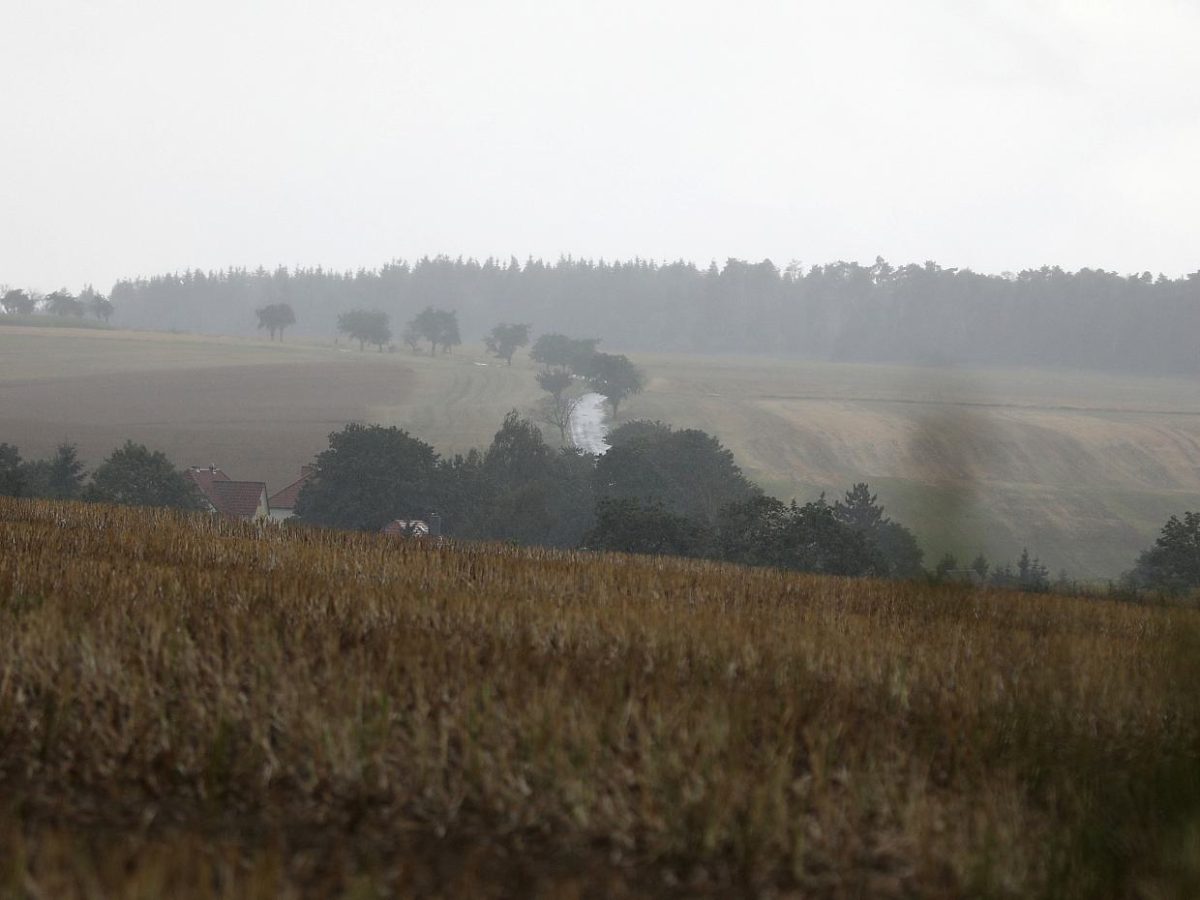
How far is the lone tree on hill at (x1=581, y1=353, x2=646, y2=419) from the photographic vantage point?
330 ft

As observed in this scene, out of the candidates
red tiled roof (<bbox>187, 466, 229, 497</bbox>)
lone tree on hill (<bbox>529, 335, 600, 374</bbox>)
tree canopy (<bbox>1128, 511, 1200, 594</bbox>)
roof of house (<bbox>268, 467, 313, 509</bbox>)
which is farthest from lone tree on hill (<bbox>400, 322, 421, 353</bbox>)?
tree canopy (<bbox>1128, 511, 1200, 594</bbox>)

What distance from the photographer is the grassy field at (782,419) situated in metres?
70.4

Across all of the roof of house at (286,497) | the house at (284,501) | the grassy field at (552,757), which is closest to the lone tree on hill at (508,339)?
the roof of house at (286,497)

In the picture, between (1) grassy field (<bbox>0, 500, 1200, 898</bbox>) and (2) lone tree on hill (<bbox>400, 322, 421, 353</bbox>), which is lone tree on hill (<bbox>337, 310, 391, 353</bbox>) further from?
(1) grassy field (<bbox>0, 500, 1200, 898</bbox>)

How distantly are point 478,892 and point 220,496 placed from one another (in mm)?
62229

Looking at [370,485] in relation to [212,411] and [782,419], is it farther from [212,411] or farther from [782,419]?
[782,419]

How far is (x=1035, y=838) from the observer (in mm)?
5000

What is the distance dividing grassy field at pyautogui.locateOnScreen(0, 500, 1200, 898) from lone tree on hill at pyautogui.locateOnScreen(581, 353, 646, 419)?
91.4 m

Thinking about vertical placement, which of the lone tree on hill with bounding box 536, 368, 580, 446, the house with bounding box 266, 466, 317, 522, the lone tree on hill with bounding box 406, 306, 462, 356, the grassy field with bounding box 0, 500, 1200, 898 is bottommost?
the house with bounding box 266, 466, 317, 522

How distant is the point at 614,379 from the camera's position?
10081 centimetres

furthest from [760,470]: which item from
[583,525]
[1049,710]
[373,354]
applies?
[1049,710]

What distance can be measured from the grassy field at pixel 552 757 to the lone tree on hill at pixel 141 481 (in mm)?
45912

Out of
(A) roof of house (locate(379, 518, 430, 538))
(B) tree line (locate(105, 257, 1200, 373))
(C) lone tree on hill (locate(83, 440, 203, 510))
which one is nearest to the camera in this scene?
(C) lone tree on hill (locate(83, 440, 203, 510))

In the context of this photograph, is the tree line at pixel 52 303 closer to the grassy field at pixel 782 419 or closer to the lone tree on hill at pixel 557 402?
the grassy field at pixel 782 419
